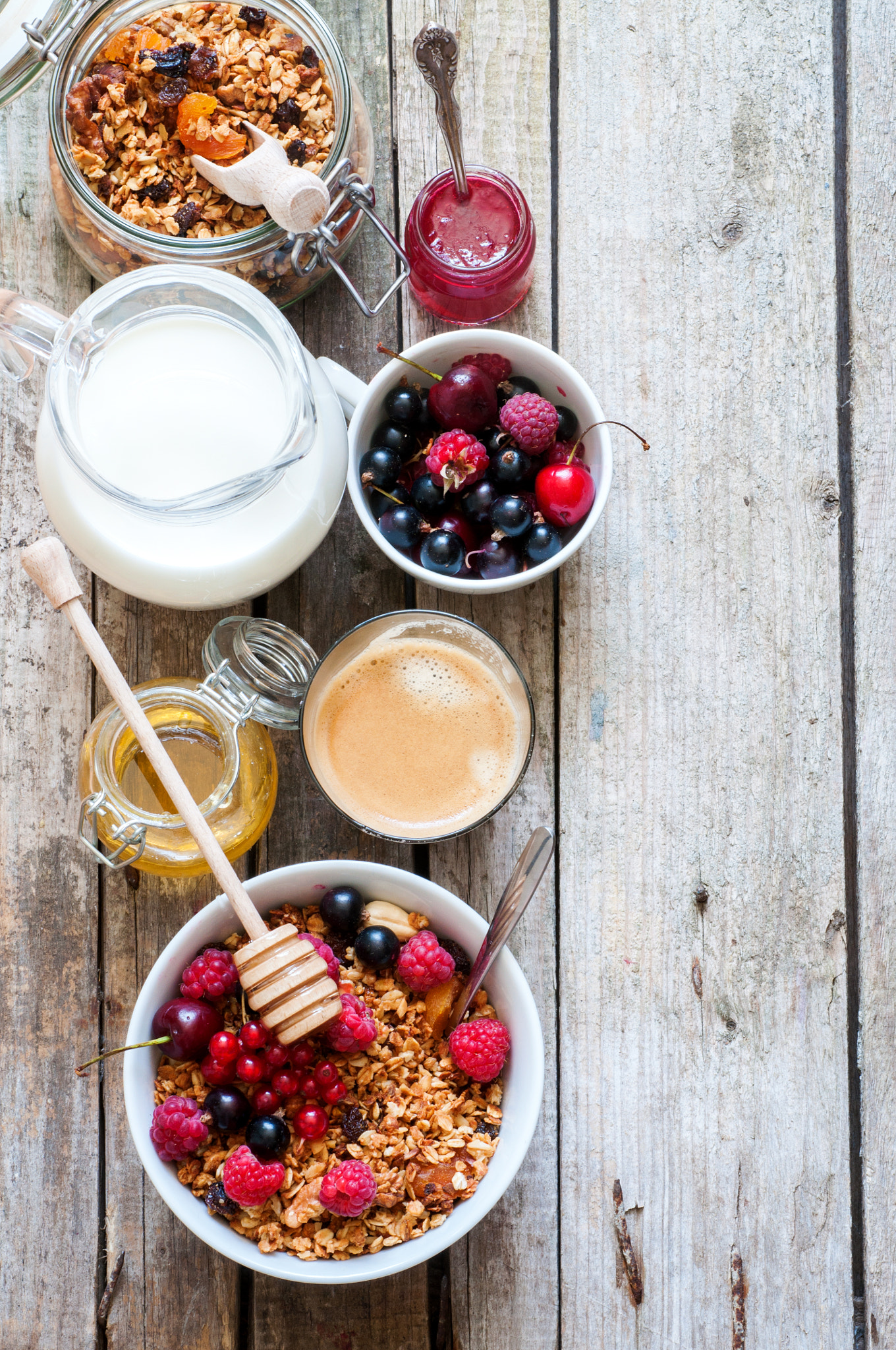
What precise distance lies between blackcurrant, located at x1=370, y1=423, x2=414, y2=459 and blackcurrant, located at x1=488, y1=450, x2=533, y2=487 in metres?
0.09

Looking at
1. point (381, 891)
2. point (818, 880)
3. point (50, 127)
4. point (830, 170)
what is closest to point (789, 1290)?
point (818, 880)

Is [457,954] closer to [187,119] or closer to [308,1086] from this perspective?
[308,1086]

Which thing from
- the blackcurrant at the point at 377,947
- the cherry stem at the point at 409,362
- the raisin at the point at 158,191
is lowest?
the blackcurrant at the point at 377,947

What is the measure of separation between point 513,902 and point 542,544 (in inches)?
14.0

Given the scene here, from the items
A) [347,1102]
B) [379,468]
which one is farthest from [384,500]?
[347,1102]

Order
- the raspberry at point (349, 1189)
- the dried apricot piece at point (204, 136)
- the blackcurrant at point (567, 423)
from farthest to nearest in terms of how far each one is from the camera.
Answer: the blackcurrant at point (567, 423) → the dried apricot piece at point (204, 136) → the raspberry at point (349, 1189)

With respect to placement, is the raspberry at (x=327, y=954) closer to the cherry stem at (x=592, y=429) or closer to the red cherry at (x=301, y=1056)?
the red cherry at (x=301, y=1056)

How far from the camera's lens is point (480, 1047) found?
999 millimetres

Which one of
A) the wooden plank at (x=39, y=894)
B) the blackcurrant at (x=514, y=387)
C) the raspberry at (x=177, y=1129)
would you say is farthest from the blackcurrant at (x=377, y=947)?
the blackcurrant at (x=514, y=387)

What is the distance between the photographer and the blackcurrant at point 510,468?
1074 mm

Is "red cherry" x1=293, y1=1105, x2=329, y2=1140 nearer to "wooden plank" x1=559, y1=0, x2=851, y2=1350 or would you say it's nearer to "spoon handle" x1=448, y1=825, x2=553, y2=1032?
"spoon handle" x1=448, y1=825, x2=553, y2=1032

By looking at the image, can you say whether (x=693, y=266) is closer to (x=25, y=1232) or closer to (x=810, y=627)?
(x=810, y=627)

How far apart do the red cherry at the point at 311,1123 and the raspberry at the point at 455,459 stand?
0.62 metres

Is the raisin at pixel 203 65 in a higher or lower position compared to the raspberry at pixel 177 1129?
higher
